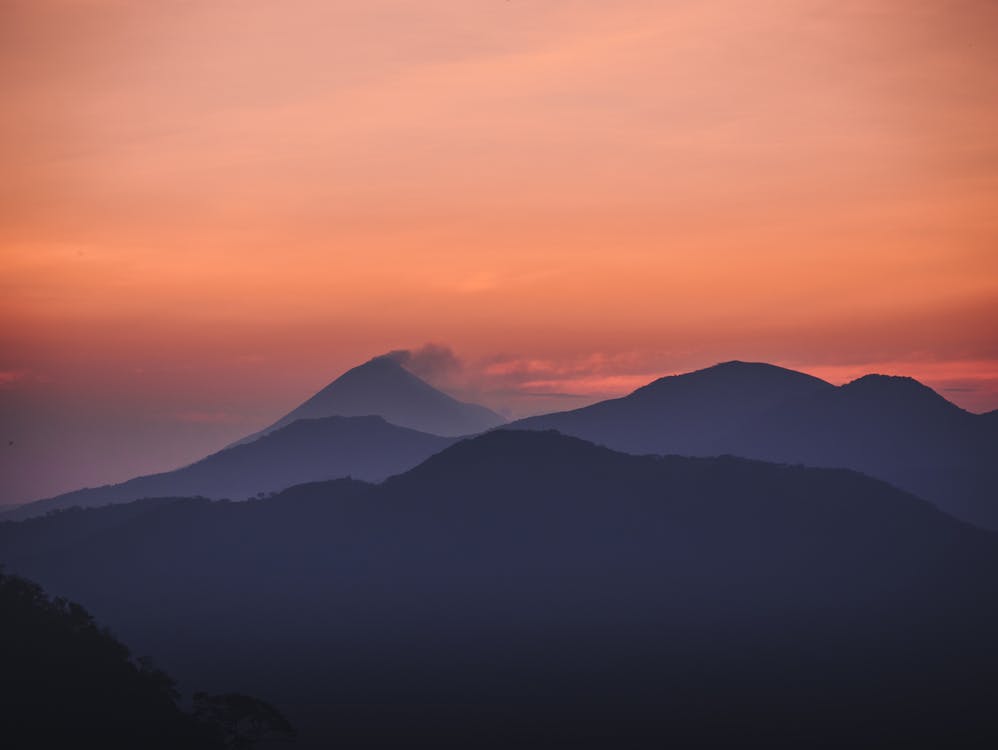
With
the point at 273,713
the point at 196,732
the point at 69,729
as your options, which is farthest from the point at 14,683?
the point at 273,713

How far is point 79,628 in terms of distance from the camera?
195375mm

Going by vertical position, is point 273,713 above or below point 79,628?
below

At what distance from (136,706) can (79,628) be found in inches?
738

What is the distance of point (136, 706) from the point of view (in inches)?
7308

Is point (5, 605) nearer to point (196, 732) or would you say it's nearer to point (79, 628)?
point (79, 628)

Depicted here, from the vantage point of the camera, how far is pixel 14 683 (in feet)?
596

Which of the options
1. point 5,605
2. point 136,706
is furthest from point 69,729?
point 5,605

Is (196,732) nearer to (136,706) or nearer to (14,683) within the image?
(136,706)

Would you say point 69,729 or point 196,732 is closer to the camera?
point 69,729

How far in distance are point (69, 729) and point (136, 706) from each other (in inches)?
475

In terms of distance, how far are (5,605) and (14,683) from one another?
17.2 metres

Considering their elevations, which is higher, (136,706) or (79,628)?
(79,628)

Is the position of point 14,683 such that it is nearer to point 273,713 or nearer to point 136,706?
point 136,706

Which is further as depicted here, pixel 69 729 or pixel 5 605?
pixel 5 605
